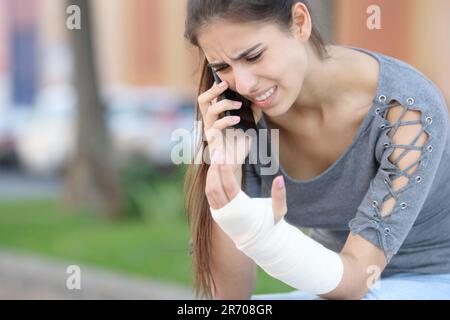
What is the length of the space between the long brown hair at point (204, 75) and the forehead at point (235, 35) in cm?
1

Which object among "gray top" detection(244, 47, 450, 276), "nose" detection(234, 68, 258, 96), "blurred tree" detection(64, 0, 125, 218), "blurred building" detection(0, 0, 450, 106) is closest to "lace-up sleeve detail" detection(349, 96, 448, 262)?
"gray top" detection(244, 47, 450, 276)

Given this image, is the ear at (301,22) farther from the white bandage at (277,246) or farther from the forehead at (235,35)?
the white bandage at (277,246)

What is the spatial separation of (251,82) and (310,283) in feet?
1.59

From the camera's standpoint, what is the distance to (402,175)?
1.90m

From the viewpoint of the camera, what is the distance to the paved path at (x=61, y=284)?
5090mm

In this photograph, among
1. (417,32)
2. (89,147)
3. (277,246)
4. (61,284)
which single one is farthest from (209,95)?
(417,32)

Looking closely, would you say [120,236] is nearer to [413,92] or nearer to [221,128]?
[221,128]

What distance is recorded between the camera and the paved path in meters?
5.09

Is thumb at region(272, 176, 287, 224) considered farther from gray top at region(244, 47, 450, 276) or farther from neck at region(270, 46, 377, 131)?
neck at region(270, 46, 377, 131)

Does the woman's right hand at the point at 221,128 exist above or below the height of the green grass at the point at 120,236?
above

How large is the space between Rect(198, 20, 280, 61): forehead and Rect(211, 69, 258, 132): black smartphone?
14 cm

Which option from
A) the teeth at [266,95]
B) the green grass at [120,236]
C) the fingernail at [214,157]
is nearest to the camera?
the fingernail at [214,157]

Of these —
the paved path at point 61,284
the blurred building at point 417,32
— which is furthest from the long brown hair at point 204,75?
the blurred building at point 417,32

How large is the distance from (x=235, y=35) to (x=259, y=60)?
80 mm
